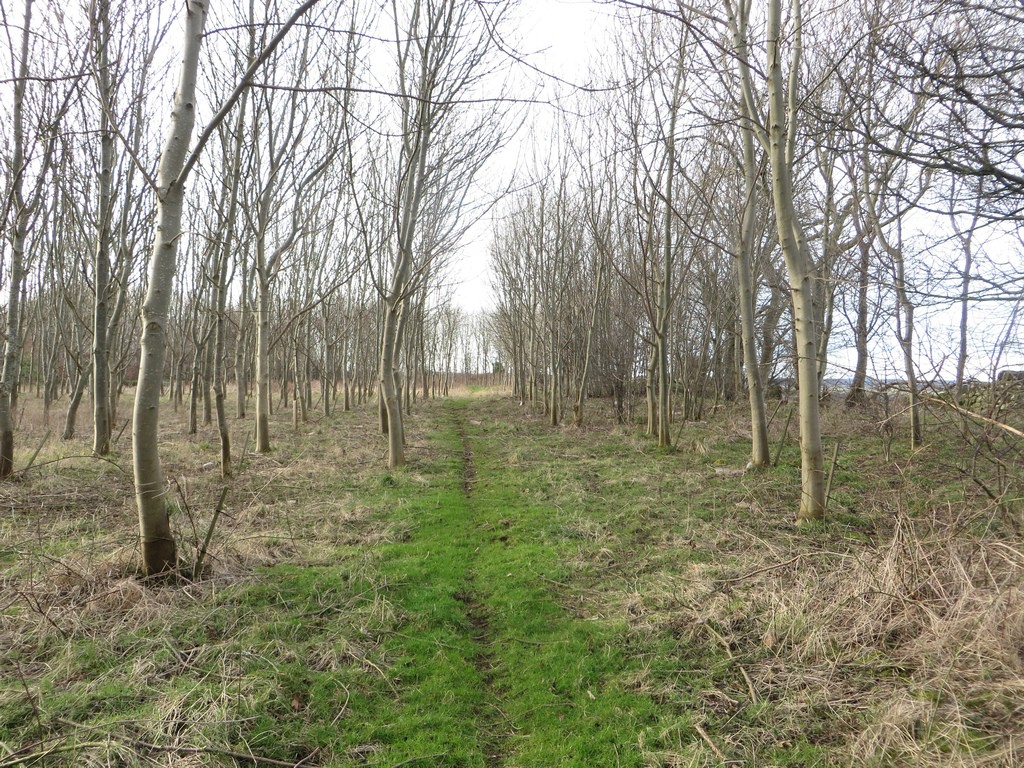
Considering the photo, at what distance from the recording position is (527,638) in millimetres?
3877

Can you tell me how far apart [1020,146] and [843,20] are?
6528 mm

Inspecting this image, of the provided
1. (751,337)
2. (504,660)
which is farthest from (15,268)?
(751,337)

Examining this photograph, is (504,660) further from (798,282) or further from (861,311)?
(861,311)

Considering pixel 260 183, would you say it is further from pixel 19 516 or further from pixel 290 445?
pixel 19 516

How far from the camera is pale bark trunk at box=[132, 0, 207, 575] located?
377 cm

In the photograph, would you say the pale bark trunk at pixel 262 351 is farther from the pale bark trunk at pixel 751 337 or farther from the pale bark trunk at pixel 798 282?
the pale bark trunk at pixel 798 282

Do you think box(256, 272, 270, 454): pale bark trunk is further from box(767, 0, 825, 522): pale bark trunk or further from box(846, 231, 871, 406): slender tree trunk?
box(846, 231, 871, 406): slender tree trunk

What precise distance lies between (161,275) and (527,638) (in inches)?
143

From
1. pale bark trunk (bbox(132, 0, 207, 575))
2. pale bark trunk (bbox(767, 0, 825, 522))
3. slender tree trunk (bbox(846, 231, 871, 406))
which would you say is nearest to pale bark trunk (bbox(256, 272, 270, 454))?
pale bark trunk (bbox(132, 0, 207, 575))

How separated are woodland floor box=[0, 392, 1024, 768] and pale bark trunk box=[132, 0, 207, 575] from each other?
1.93 feet

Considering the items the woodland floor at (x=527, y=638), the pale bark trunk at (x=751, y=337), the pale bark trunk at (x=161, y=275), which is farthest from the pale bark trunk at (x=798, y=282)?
the pale bark trunk at (x=161, y=275)

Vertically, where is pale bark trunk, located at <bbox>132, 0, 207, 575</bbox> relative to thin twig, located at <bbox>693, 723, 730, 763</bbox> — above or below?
above

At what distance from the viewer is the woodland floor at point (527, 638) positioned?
2.57 m

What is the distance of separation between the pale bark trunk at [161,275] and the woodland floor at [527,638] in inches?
23.1
